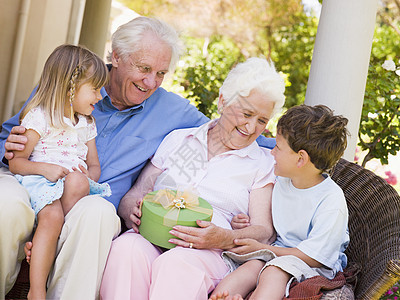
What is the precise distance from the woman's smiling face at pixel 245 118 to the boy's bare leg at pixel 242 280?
0.67 meters

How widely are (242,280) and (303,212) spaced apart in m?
0.50

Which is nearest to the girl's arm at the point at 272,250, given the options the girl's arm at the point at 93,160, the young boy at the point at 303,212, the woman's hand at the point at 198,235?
the young boy at the point at 303,212

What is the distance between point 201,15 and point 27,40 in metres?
8.45

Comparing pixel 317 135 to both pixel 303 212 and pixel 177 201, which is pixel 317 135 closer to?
pixel 303 212

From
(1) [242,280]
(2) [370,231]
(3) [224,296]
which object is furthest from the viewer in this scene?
(2) [370,231]

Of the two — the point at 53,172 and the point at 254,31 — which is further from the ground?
the point at 254,31

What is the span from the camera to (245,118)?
261cm

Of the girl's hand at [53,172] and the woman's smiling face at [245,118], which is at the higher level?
the woman's smiling face at [245,118]

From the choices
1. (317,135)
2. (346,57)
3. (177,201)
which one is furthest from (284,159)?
(346,57)

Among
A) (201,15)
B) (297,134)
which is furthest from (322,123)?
(201,15)

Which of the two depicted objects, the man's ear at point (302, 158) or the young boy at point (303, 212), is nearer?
the young boy at point (303, 212)

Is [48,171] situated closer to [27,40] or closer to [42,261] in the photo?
[42,261]

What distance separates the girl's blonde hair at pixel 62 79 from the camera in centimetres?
241

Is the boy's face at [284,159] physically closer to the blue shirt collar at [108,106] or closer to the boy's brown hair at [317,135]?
the boy's brown hair at [317,135]
